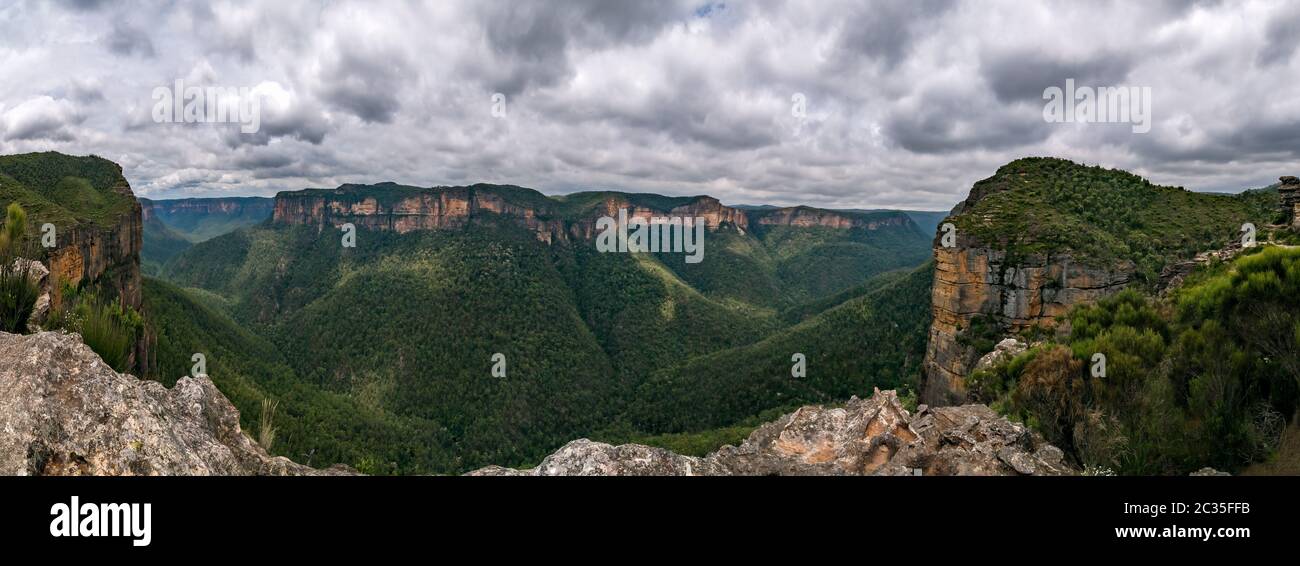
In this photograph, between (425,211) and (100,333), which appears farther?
(425,211)

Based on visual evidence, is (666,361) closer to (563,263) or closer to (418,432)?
(418,432)

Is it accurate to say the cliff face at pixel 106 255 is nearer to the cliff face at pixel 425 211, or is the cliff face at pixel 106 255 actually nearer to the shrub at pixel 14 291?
the shrub at pixel 14 291

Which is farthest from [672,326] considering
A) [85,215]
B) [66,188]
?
[66,188]

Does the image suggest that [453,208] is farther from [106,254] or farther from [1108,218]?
[1108,218]

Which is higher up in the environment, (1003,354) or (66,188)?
(66,188)

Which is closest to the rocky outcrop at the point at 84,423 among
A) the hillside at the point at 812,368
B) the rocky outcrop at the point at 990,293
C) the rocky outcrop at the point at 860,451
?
the rocky outcrop at the point at 860,451
